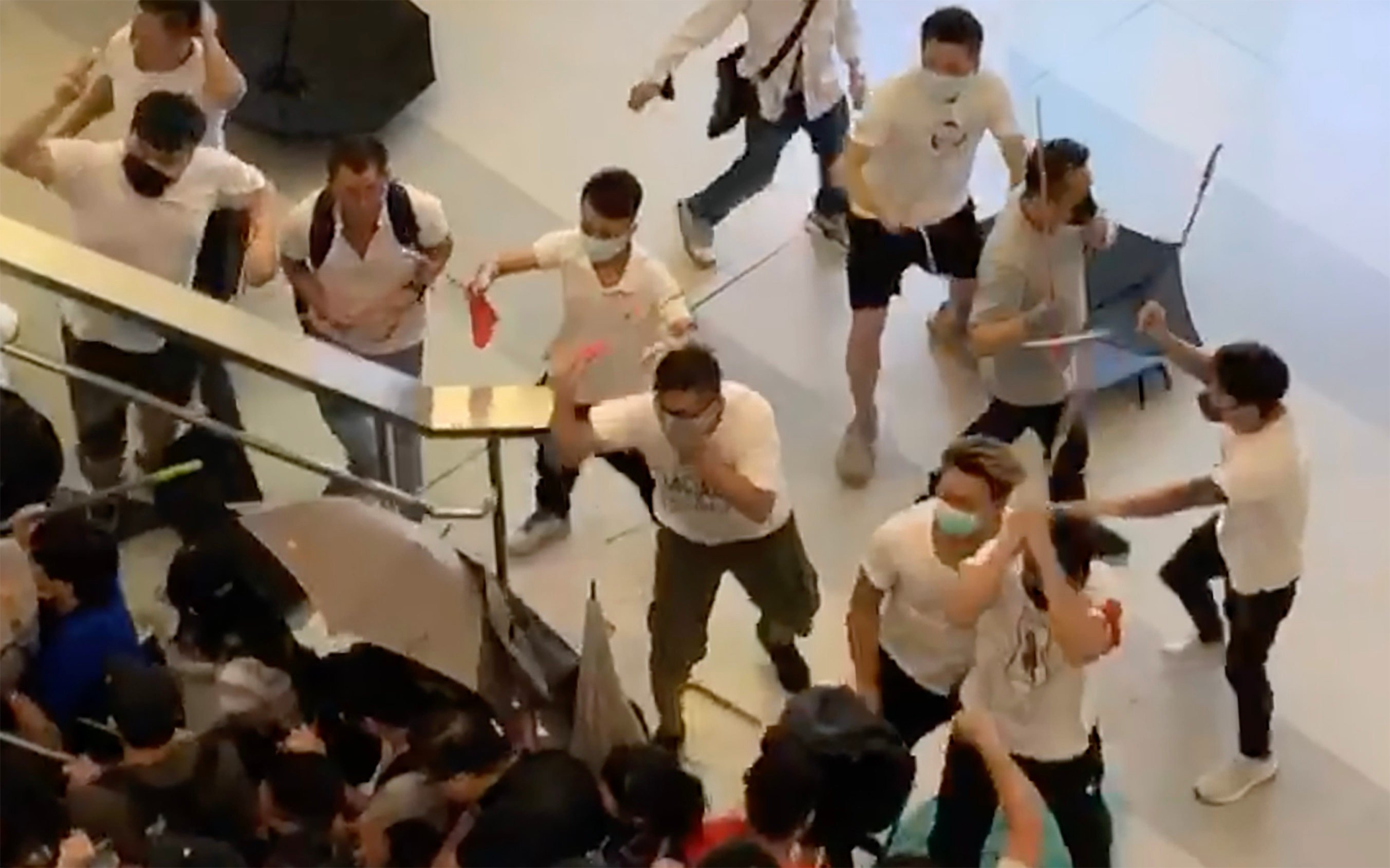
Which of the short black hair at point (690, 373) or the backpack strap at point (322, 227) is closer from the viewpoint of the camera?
the short black hair at point (690, 373)

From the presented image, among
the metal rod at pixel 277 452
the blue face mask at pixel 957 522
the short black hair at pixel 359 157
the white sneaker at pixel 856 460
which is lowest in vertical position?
the white sneaker at pixel 856 460

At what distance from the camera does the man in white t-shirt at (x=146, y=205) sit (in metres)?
4.71

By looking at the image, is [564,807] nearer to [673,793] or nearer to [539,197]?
[673,793]

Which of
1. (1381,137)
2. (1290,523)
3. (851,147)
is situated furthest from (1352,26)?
(1290,523)

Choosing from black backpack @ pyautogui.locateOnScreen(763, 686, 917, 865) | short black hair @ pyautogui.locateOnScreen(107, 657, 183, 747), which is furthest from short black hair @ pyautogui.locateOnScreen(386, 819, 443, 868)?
black backpack @ pyautogui.locateOnScreen(763, 686, 917, 865)

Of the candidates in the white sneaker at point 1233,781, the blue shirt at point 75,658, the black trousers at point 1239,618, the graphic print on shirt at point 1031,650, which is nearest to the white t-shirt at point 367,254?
the blue shirt at point 75,658

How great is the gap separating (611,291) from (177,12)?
1.17m

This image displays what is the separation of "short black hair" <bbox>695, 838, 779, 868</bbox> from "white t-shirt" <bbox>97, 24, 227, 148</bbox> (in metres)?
2.42

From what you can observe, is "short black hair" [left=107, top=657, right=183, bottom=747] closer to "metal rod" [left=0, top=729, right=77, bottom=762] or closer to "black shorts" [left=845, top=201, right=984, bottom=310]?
"metal rod" [left=0, top=729, right=77, bottom=762]

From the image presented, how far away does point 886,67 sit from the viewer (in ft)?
22.3

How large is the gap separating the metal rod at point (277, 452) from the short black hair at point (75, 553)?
0.83ft

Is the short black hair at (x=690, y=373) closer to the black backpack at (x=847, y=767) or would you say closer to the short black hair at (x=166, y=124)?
the black backpack at (x=847, y=767)

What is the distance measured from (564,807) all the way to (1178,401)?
2.76m

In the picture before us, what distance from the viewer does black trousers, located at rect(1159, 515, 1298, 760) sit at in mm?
4656
